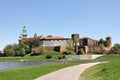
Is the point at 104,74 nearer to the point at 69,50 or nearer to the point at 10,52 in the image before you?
the point at 69,50

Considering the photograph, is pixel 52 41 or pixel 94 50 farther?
pixel 52 41

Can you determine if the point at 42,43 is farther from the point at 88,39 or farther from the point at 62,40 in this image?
the point at 88,39

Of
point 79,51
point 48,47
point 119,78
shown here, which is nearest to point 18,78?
point 119,78

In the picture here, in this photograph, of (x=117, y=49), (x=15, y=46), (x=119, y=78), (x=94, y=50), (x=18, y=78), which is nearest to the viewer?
(x=119, y=78)

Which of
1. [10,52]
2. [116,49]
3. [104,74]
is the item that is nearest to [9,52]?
[10,52]

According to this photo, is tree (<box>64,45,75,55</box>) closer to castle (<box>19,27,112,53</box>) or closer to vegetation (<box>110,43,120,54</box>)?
castle (<box>19,27,112,53</box>)

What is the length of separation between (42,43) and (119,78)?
15336 cm

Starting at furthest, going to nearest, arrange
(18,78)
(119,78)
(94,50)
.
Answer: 1. (94,50)
2. (18,78)
3. (119,78)

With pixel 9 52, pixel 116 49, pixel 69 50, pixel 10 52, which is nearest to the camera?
pixel 116 49

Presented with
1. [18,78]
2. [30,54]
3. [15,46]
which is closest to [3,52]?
[15,46]

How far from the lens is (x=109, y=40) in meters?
171

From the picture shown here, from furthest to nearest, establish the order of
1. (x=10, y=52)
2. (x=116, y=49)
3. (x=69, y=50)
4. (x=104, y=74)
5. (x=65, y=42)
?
(x=65, y=42) < (x=10, y=52) < (x=69, y=50) < (x=116, y=49) < (x=104, y=74)

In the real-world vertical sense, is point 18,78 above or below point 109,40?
below

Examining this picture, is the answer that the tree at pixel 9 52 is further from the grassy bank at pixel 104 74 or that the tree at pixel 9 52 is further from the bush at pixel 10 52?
the grassy bank at pixel 104 74
